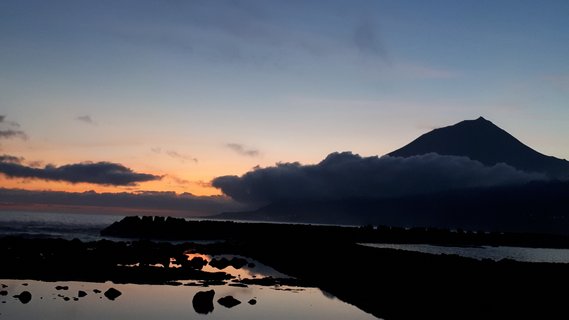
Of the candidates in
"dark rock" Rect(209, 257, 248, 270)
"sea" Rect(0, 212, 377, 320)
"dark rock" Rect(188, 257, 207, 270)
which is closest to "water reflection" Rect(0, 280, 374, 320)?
"sea" Rect(0, 212, 377, 320)

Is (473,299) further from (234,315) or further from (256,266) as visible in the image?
(256,266)

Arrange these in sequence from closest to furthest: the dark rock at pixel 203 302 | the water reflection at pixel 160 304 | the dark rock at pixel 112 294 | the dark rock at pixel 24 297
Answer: the water reflection at pixel 160 304, the dark rock at pixel 203 302, the dark rock at pixel 24 297, the dark rock at pixel 112 294

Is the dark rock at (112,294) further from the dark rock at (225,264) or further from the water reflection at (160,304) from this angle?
the dark rock at (225,264)

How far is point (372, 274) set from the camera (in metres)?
36.8

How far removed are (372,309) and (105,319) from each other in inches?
466

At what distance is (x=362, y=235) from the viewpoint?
112812mm

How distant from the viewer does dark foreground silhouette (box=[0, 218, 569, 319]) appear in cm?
2480

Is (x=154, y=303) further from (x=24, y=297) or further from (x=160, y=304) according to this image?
(x=24, y=297)

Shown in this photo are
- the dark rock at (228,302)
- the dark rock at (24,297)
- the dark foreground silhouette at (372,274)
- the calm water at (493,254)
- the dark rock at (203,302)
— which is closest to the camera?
the dark rock at (203,302)

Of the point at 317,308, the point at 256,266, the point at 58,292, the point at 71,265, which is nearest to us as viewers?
the point at 317,308

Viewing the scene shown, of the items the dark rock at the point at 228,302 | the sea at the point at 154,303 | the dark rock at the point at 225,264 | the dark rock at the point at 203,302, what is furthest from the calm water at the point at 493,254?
the dark rock at the point at 203,302

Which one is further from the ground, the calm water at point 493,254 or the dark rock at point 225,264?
the calm water at point 493,254

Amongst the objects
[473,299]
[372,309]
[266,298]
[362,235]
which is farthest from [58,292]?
[362,235]

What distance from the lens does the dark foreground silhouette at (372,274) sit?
24.8 metres
